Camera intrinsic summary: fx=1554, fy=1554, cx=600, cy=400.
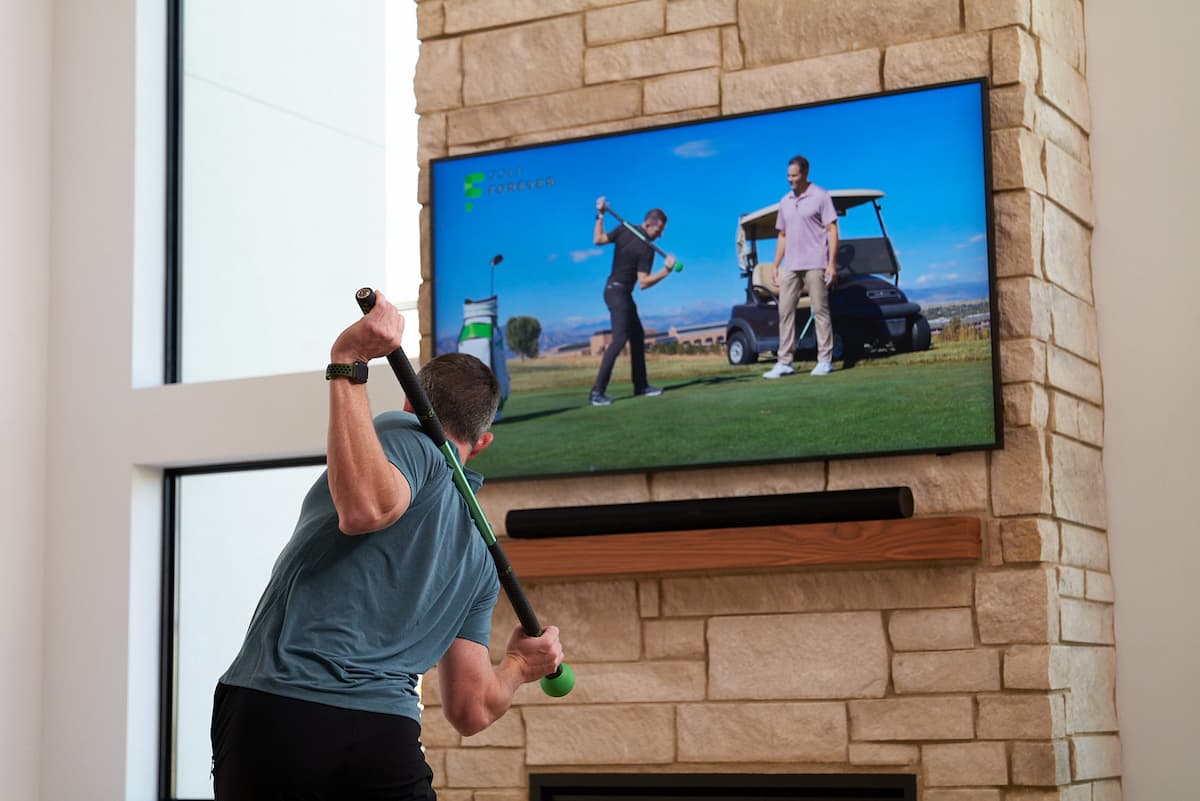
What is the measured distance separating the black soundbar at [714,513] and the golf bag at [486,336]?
38 centimetres

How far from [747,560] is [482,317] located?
1.04m

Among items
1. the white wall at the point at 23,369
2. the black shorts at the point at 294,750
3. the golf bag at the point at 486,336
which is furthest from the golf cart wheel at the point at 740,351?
the white wall at the point at 23,369

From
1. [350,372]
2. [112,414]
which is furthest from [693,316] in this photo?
[112,414]

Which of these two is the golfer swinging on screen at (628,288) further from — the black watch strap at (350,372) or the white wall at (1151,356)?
the black watch strap at (350,372)

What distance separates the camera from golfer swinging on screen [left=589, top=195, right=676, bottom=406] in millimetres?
4035

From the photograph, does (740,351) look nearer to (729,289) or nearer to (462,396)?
(729,289)

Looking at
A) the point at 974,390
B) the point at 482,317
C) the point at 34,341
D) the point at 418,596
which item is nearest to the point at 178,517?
the point at 34,341

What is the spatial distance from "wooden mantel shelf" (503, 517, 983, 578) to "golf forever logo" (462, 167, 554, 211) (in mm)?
954

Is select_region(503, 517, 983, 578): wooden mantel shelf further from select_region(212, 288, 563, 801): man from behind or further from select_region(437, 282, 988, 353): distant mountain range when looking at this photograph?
select_region(212, 288, 563, 801): man from behind

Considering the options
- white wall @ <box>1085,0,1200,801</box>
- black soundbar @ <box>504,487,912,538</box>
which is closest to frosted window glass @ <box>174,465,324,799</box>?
black soundbar @ <box>504,487,912,538</box>

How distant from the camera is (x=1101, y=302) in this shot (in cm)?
401

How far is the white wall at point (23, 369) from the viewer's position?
5480 mm

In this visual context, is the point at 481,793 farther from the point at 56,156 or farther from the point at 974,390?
the point at 56,156

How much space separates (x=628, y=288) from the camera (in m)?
4.07
